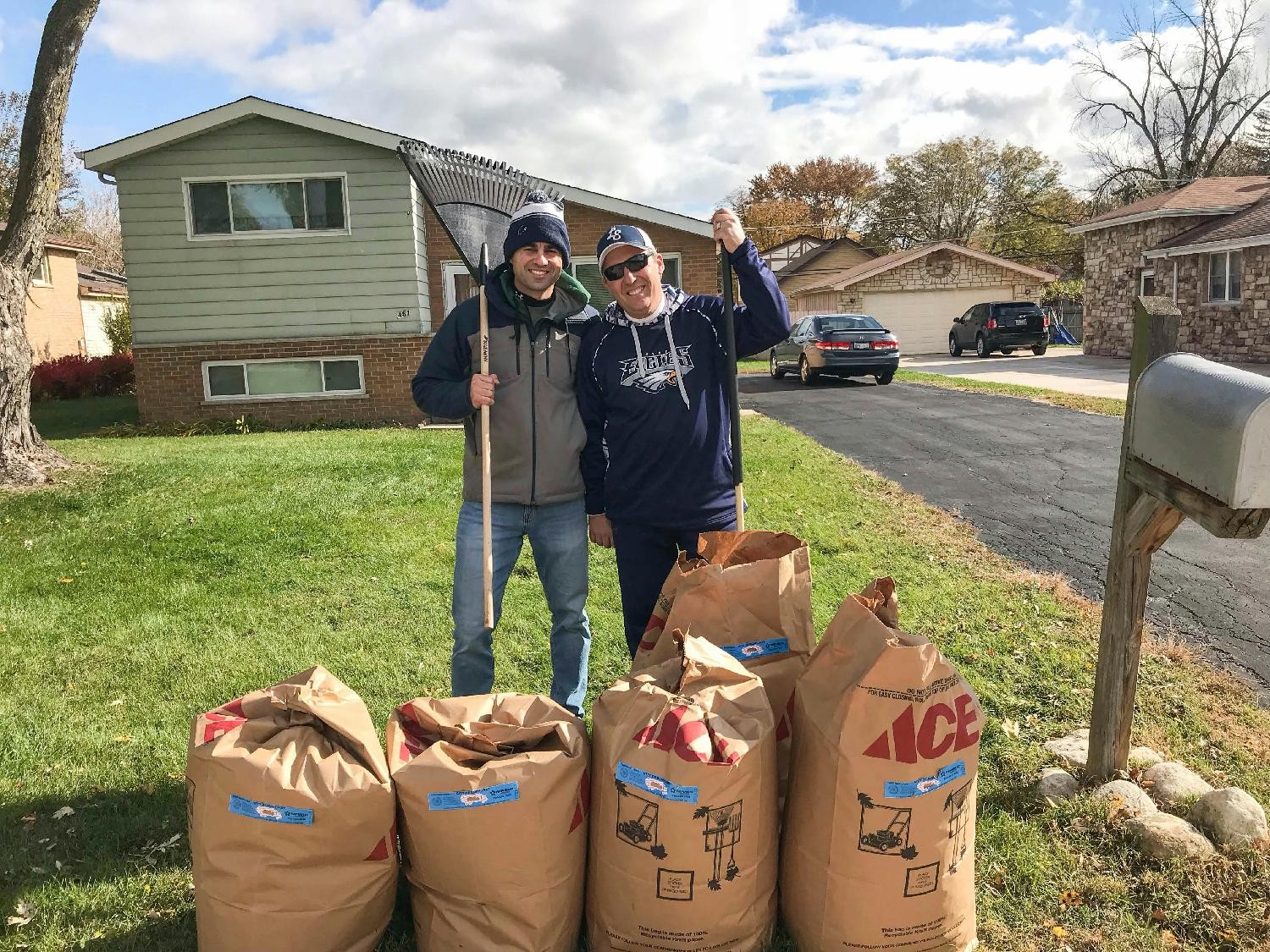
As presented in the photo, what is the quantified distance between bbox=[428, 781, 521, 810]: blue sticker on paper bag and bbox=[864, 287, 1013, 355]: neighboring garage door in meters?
33.8

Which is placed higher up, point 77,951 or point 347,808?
point 347,808

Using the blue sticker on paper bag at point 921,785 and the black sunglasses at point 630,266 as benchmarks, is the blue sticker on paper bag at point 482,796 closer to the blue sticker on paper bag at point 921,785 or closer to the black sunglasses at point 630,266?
the blue sticker on paper bag at point 921,785

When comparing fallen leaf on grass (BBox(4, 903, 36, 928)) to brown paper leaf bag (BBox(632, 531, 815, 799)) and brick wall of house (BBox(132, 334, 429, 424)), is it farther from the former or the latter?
brick wall of house (BBox(132, 334, 429, 424))

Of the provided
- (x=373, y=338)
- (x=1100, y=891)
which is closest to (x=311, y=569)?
(x=1100, y=891)

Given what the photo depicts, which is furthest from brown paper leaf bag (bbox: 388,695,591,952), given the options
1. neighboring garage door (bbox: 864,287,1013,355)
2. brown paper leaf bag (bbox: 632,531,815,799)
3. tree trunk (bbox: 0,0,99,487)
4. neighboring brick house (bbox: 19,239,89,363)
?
neighboring garage door (bbox: 864,287,1013,355)

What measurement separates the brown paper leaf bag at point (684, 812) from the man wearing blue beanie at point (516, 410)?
1051mm

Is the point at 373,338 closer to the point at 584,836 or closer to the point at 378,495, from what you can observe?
the point at 378,495

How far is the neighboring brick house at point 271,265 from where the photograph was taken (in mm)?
13812

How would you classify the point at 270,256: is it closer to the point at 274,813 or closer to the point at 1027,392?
the point at 1027,392

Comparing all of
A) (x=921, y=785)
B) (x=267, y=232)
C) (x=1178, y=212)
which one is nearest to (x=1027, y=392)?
(x=1178, y=212)

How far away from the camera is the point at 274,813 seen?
2182 millimetres

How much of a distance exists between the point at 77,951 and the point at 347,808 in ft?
3.20

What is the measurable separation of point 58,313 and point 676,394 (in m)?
32.5

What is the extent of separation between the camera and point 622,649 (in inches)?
180
